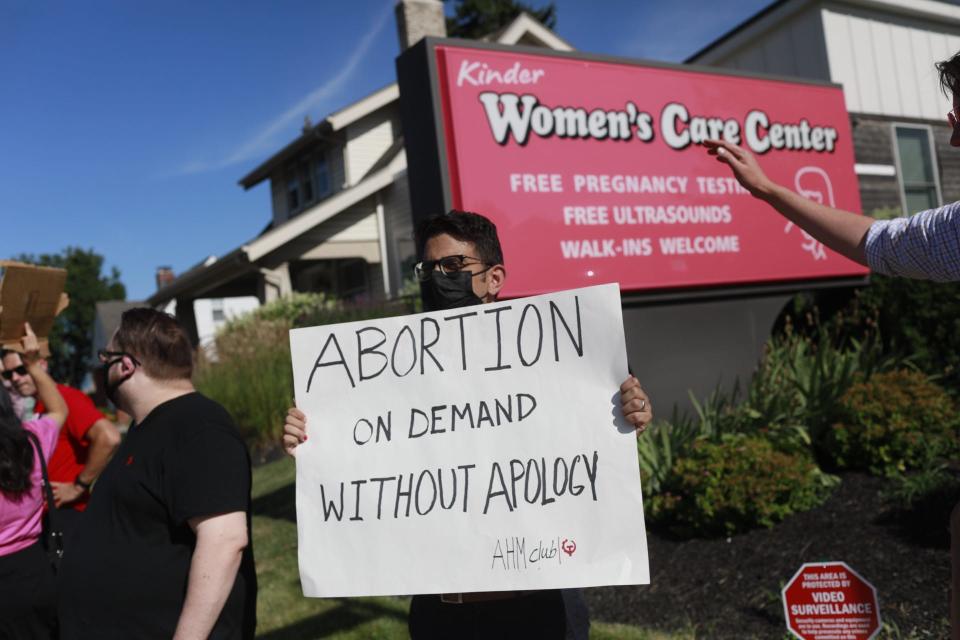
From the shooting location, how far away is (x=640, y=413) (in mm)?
2115

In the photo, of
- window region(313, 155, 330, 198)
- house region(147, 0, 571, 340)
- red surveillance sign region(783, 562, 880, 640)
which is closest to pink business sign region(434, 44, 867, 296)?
red surveillance sign region(783, 562, 880, 640)

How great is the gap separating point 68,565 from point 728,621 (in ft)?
10.6

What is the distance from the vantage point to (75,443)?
454cm

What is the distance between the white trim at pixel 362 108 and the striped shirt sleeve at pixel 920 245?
1943 cm

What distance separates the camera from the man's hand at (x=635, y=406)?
211 centimetres

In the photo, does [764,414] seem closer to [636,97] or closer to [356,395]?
[636,97]

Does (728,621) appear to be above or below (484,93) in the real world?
below

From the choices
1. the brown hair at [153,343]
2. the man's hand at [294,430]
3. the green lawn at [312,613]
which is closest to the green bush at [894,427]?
the green lawn at [312,613]

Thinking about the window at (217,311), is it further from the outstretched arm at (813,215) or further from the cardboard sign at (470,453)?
the outstretched arm at (813,215)

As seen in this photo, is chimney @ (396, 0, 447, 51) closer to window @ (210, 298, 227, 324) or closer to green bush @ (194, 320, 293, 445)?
green bush @ (194, 320, 293, 445)

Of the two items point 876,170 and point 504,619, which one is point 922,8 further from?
point 504,619

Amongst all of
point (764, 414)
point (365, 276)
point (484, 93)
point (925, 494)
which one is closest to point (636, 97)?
point (484, 93)

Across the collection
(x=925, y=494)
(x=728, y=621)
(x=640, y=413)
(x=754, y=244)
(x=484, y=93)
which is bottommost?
(x=728, y=621)

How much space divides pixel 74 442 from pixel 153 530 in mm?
2530
